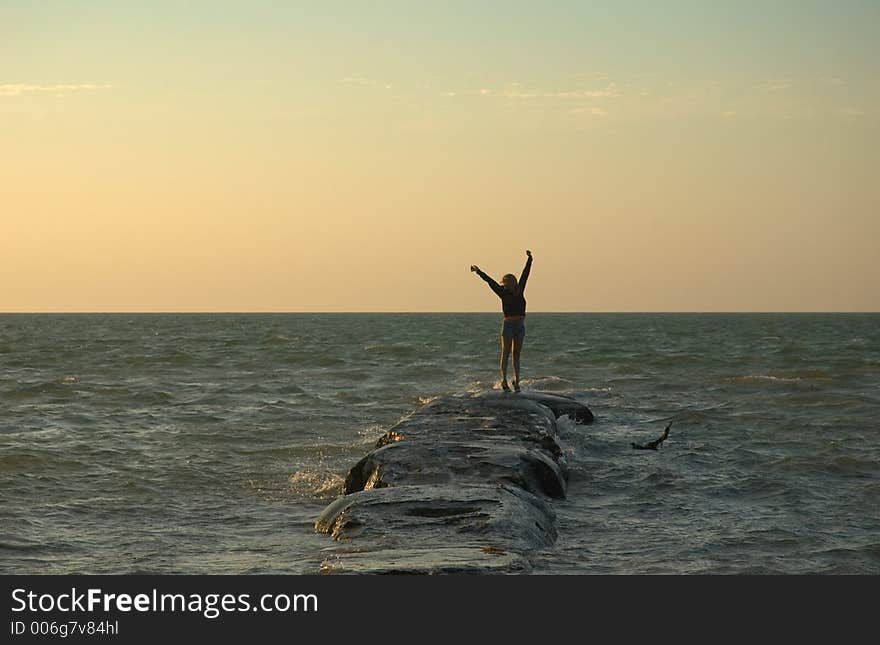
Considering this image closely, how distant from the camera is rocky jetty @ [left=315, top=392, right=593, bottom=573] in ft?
26.2

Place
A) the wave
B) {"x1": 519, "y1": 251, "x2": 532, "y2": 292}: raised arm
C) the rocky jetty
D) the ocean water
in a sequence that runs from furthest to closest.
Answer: {"x1": 519, "y1": 251, "x2": 532, "y2": 292}: raised arm < the wave < the ocean water < the rocky jetty

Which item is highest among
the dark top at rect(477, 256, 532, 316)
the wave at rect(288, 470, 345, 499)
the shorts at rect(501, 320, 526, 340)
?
the dark top at rect(477, 256, 532, 316)

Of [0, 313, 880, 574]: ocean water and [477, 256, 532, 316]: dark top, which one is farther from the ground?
[477, 256, 532, 316]: dark top

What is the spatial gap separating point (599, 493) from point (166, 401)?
47.3ft

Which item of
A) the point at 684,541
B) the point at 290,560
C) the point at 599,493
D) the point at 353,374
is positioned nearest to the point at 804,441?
the point at 599,493

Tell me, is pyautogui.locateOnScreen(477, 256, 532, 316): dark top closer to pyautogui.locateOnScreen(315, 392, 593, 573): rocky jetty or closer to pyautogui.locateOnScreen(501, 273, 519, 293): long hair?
pyautogui.locateOnScreen(501, 273, 519, 293): long hair

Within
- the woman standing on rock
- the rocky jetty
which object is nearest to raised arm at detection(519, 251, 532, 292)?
the woman standing on rock

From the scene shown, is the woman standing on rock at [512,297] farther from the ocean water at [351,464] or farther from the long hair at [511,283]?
the ocean water at [351,464]

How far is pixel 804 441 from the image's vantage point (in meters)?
17.3

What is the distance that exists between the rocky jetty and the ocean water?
0.35m

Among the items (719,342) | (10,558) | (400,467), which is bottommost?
(10,558)

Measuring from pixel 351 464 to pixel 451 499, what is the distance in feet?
19.0
